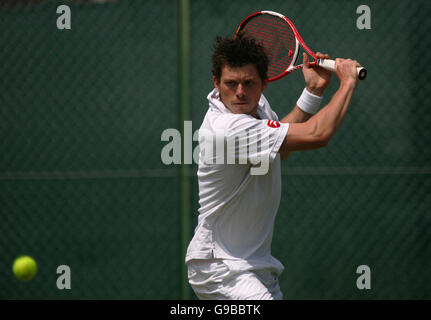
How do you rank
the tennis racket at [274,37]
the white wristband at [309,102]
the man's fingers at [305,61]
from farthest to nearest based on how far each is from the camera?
the tennis racket at [274,37] < the white wristband at [309,102] < the man's fingers at [305,61]

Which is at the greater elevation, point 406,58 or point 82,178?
point 406,58

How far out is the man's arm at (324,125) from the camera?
2.43 meters

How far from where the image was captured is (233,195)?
2.65 m

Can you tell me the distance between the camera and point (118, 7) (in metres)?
4.46

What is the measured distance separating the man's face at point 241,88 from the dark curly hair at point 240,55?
0.08 ft

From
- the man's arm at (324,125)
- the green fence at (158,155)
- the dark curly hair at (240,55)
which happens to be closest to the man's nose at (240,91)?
the dark curly hair at (240,55)

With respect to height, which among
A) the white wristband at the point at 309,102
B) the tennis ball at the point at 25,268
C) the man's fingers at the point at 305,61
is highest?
the man's fingers at the point at 305,61

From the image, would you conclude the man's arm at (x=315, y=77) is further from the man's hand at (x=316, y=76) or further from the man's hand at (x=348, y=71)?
the man's hand at (x=348, y=71)

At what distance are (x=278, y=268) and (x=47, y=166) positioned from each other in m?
2.36

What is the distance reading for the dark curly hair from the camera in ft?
8.79
